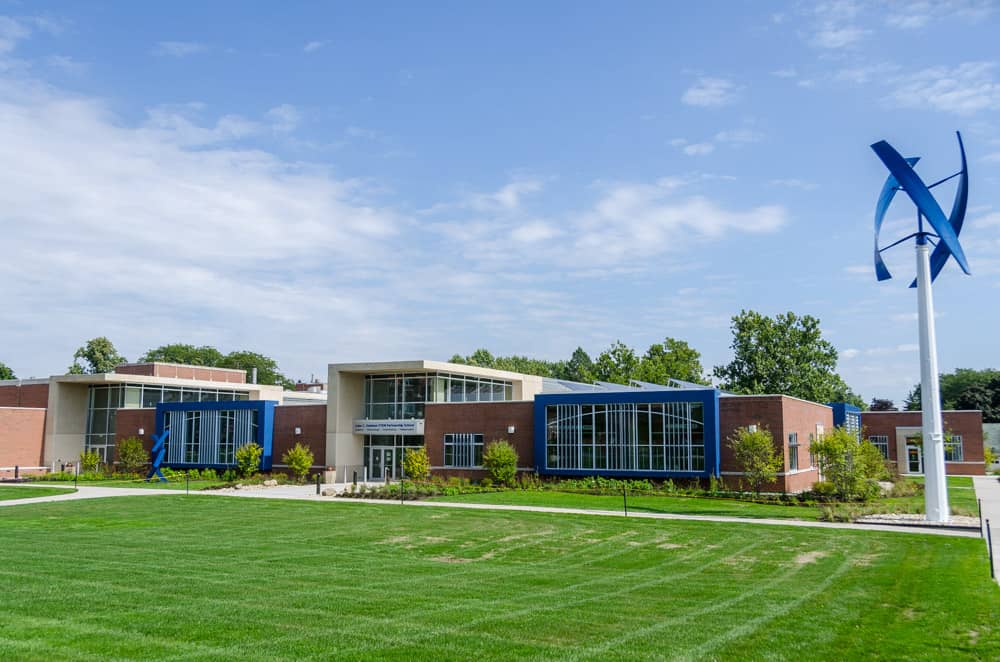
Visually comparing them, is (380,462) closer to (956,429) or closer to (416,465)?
(416,465)

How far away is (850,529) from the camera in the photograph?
22891 millimetres

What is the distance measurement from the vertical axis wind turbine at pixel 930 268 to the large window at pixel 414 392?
80.2ft

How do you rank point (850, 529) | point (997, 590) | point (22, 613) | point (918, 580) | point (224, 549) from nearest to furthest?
point (22, 613), point (997, 590), point (918, 580), point (224, 549), point (850, 529)

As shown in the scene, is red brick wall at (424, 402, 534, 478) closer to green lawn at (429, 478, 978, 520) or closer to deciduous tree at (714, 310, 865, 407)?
green lawn at (429, 478, 978, 520)

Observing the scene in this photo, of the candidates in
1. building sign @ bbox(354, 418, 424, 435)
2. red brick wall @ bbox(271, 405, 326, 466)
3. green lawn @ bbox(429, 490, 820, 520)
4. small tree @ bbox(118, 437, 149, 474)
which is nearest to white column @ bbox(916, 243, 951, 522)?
green lawn @ bbox(429, 490, 820, 520)

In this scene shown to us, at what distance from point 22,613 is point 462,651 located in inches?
255

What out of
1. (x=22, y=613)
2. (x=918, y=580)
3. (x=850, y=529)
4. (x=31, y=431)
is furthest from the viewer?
(x=31, y=431)

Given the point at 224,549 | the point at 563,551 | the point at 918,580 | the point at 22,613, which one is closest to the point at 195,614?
the point at 22,613

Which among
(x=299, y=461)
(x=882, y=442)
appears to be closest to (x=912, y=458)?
(x=882, y=442)

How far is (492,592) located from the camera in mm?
13898

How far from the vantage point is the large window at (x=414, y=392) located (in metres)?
45.8

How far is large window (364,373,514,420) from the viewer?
45812mm

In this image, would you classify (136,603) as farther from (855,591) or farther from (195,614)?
(855,591)

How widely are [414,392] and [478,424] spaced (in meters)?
5.00
